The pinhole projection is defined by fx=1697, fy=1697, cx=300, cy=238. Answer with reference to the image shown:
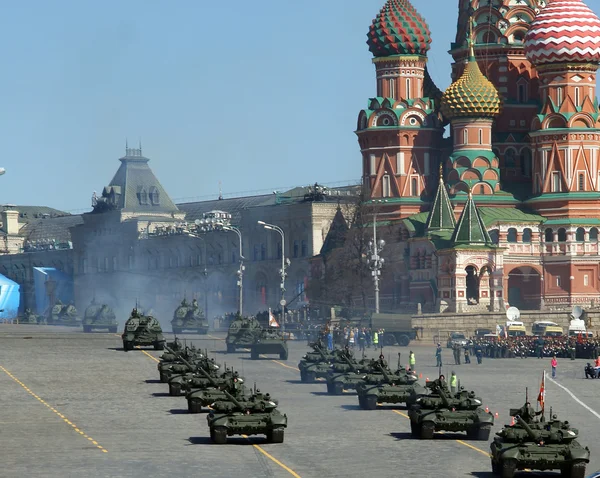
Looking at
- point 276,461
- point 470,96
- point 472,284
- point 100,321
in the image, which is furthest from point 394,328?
point 276,461

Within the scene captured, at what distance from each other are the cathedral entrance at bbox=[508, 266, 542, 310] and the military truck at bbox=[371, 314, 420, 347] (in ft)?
78.4

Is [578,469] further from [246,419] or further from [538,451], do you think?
[246,419]

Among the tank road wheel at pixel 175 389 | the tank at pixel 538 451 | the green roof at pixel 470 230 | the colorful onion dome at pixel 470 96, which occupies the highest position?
the colorful onion dome at pixel 470 96

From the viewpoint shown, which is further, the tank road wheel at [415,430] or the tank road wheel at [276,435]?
the tank road wheel at [415,430]

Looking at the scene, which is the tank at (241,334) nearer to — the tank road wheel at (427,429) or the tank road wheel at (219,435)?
the tank road wheel at (427,429)

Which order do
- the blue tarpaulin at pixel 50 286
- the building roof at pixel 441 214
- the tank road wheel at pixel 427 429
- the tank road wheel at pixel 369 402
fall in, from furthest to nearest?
the blue tarpaulin at pixel 50 286, the building roof at pixel 441 214, the tank road wheel at pixel 369 402, the tank road wheel at pixel 427 429

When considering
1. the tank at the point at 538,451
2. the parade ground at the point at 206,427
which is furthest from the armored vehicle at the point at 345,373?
the tank at the point at 538,451

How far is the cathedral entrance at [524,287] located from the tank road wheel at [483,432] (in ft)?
259

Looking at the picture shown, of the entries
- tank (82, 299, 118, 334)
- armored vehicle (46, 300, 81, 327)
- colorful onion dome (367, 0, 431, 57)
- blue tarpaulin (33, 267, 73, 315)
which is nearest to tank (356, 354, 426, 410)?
tank (82, 299, 118, 334)

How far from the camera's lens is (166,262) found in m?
165

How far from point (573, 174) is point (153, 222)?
63275 mm

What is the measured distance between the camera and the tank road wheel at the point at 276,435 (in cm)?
3981

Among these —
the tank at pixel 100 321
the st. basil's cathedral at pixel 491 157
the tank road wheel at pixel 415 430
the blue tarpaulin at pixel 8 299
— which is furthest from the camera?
the blue tarpaulin at pixel 8 299

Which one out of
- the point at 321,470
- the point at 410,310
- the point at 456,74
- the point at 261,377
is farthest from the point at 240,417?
the point at 456,74
